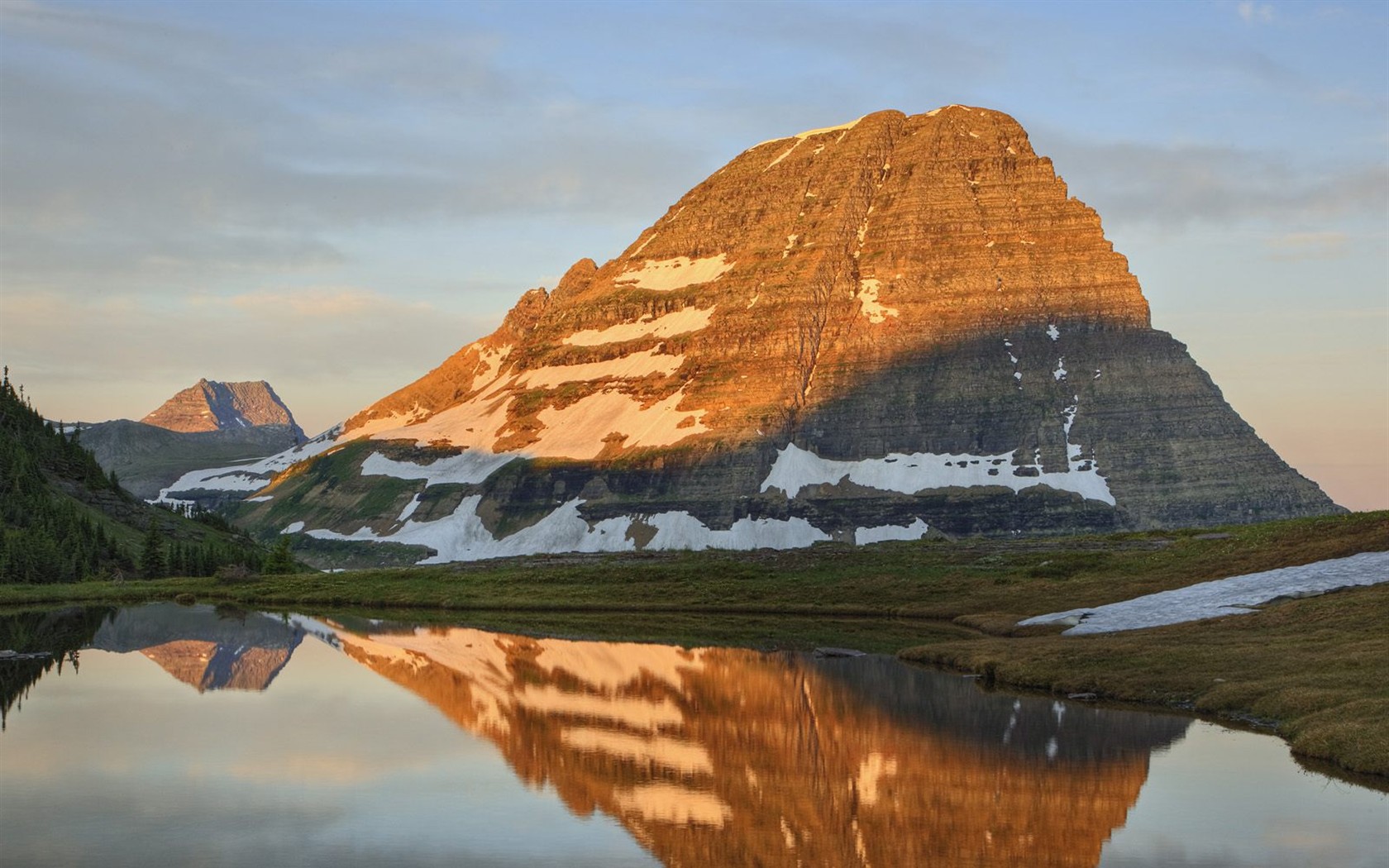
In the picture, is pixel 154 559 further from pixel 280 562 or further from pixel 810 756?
pixel 810 756

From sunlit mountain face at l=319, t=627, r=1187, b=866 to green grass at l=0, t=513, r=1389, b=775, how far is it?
13.9 ft

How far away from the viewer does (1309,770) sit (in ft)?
128

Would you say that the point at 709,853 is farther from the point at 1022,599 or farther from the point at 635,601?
the point at 635,601

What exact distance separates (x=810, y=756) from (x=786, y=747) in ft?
5.25

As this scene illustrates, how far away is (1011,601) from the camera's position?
9775 centimetres

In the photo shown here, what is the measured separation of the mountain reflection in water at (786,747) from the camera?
105ft

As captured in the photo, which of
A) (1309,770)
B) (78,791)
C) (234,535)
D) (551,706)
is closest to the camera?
(78,791)

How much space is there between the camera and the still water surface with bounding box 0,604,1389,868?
1203 inches

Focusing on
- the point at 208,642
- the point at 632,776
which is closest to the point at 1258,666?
the point at 632,776

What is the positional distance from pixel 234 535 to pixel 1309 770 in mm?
175906

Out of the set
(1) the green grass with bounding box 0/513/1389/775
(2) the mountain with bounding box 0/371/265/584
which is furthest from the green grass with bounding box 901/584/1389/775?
(2) the mountain with bounding box 0/371/265/584

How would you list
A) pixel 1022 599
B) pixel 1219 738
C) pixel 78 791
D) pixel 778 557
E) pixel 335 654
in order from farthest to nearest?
pixel 778 557 → pixel 1022 599 → pixel 335 654 → pixel 1219 738 → pixel 78 791

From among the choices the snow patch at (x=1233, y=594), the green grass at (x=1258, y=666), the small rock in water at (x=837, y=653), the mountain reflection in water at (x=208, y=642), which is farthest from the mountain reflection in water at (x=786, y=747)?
the snow patch at (x=1233, y=594)

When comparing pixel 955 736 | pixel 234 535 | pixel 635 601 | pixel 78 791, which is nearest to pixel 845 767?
pixel 955 736
